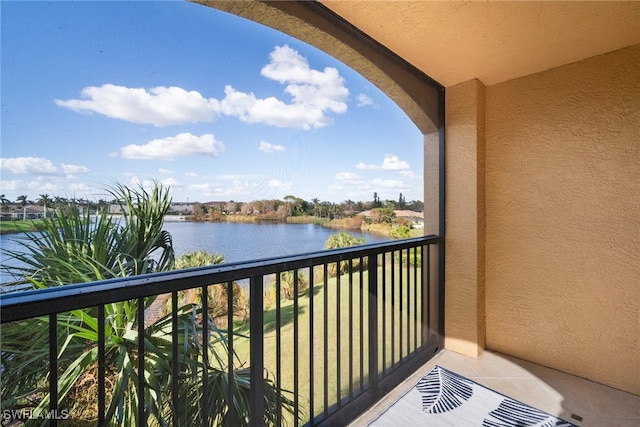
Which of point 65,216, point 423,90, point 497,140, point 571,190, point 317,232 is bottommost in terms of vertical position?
point 317,232

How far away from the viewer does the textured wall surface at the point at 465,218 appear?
244cm

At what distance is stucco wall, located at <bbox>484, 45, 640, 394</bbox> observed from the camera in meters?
1.99

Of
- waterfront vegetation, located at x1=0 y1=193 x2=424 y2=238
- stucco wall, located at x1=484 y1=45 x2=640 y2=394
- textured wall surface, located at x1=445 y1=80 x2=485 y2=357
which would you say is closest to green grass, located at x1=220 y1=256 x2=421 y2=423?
waterfront vegetation, located at x1=0 y1=193 x2=424 y2=238

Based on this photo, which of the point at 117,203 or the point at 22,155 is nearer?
the point at 22,155

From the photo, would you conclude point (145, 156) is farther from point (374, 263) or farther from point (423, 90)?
point (423, 90)

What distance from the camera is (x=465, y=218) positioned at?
247cm

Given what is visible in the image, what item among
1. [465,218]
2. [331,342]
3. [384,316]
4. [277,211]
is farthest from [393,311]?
[277,211]

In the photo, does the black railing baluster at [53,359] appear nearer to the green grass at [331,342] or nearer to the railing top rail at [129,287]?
the railing top rail at [129,287]

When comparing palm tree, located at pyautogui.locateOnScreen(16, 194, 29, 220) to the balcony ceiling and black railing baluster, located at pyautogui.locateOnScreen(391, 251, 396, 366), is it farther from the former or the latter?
black railing baluster, located at pyautogui.locateOnScreen(391, 251, 396, 366)

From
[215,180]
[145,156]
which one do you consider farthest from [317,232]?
[145,156]

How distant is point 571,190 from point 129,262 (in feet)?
10.2

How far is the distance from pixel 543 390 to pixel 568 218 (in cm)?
129

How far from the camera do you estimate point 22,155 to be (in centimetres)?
109

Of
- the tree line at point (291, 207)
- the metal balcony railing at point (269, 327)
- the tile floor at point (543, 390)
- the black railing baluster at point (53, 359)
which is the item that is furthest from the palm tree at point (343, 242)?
the black railing baluster at point (53, 359)
